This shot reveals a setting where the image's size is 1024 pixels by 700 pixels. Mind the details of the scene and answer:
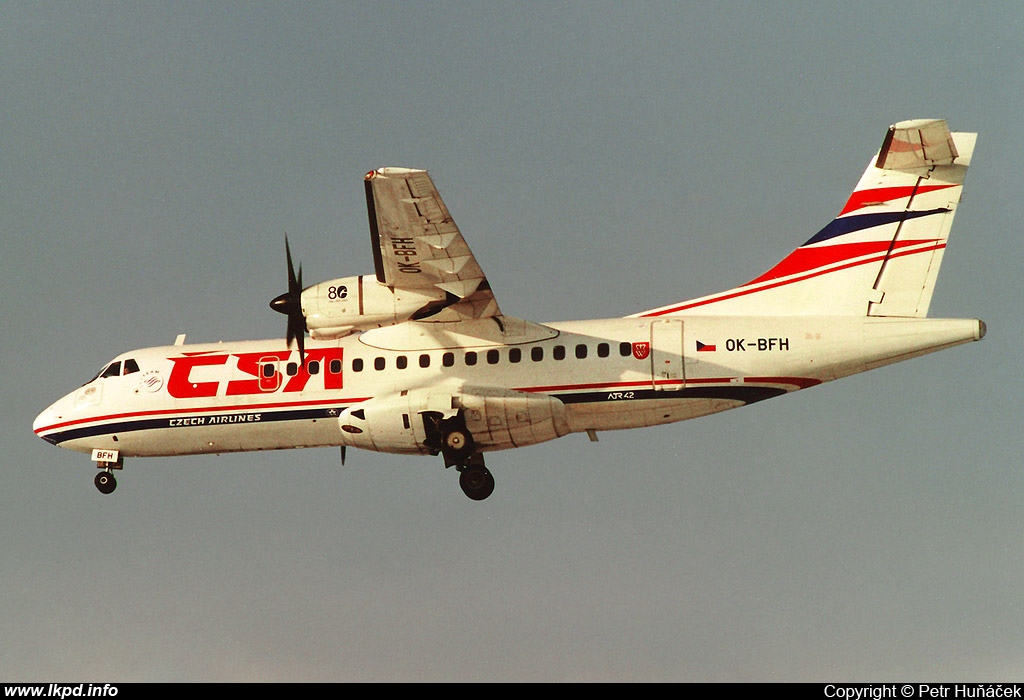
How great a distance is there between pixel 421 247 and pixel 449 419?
3.53 m

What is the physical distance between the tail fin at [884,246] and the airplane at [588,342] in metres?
0.03

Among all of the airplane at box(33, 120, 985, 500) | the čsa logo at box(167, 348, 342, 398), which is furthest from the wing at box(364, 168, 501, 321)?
the čsa logo at box(167, 348, 342, 398)

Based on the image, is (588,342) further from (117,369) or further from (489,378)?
(117,369)

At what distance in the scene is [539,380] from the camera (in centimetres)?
2562

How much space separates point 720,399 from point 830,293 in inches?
116

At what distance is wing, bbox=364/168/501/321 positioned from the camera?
2202cm

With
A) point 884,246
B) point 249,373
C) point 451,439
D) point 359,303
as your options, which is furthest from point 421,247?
point 884,246

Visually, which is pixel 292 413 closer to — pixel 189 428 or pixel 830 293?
pixel 189 428

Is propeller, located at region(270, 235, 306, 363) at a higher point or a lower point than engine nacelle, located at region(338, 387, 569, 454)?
higher

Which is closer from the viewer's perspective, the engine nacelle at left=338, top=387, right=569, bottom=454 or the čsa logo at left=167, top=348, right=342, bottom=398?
the engine nacelle at left=338, top=387, right=569, bottom=454

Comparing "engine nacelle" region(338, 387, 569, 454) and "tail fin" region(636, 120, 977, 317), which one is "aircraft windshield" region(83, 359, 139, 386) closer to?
"engine nacelle" region(338, 387, 569, 454)

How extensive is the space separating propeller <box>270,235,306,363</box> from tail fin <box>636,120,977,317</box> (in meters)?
7.88

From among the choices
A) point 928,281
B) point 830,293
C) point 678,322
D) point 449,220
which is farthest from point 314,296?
point 928,281

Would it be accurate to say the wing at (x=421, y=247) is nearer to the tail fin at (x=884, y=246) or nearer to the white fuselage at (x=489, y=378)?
the white fuselage at (x=489, y=378)
